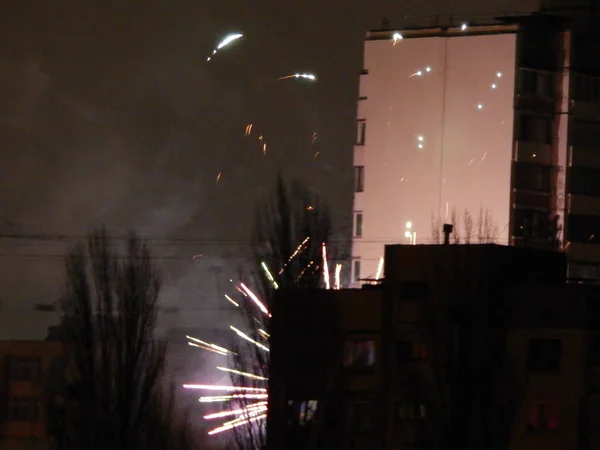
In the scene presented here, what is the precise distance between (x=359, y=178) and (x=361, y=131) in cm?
175

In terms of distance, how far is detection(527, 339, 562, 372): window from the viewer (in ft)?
98.4

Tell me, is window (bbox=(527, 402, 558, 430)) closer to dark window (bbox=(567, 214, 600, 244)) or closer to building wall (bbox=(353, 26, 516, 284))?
building wall (bbox=(353, 26, 516, 284))

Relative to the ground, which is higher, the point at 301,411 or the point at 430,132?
the point at 430,132

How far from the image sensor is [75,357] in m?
31.4

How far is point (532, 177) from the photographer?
4825 centimetres

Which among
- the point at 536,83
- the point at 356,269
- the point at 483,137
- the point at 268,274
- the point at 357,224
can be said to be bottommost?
the point at 268,274

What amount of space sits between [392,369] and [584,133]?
67.3ft

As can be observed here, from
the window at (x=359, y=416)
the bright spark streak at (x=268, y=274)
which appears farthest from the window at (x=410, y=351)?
the bright spark streak at (x=268, y=274)

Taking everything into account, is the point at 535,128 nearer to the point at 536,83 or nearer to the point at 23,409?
the point at 536,83

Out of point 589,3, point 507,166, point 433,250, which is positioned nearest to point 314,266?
point 433,250

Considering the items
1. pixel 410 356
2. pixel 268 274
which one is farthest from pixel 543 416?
pixel 268 274

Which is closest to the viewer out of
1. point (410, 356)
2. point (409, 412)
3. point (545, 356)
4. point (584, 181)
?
point (545, 356)

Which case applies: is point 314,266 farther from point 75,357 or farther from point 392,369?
point 75,357

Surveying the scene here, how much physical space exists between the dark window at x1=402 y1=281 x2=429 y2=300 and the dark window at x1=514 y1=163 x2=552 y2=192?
55.3 ft
